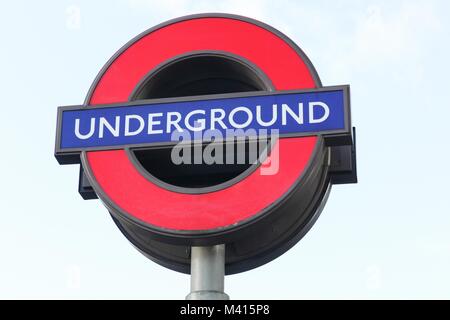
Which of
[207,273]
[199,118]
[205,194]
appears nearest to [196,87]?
[199,118]

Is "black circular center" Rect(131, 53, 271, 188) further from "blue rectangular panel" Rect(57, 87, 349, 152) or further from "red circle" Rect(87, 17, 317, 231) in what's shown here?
"blue rectangular panel" Rect(57, 87, 349, 152)

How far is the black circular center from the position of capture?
28.2ft

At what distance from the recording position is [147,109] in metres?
8.48

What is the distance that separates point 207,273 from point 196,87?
94.7 inches

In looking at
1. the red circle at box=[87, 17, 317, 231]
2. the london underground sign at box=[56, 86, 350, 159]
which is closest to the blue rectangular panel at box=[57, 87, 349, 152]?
the london underground sign at box=[56, 86, 350, 159]

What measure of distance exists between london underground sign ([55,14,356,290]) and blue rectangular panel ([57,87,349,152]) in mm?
10

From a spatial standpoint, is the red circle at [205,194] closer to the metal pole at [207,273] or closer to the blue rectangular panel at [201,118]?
the blue rectangular panel at [201,118]

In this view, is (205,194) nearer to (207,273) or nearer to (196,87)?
(207,273)

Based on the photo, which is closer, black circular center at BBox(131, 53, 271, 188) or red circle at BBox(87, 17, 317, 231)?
red circle at BBox(87, 17, 317, 231)

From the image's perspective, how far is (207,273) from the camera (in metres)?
7.83
